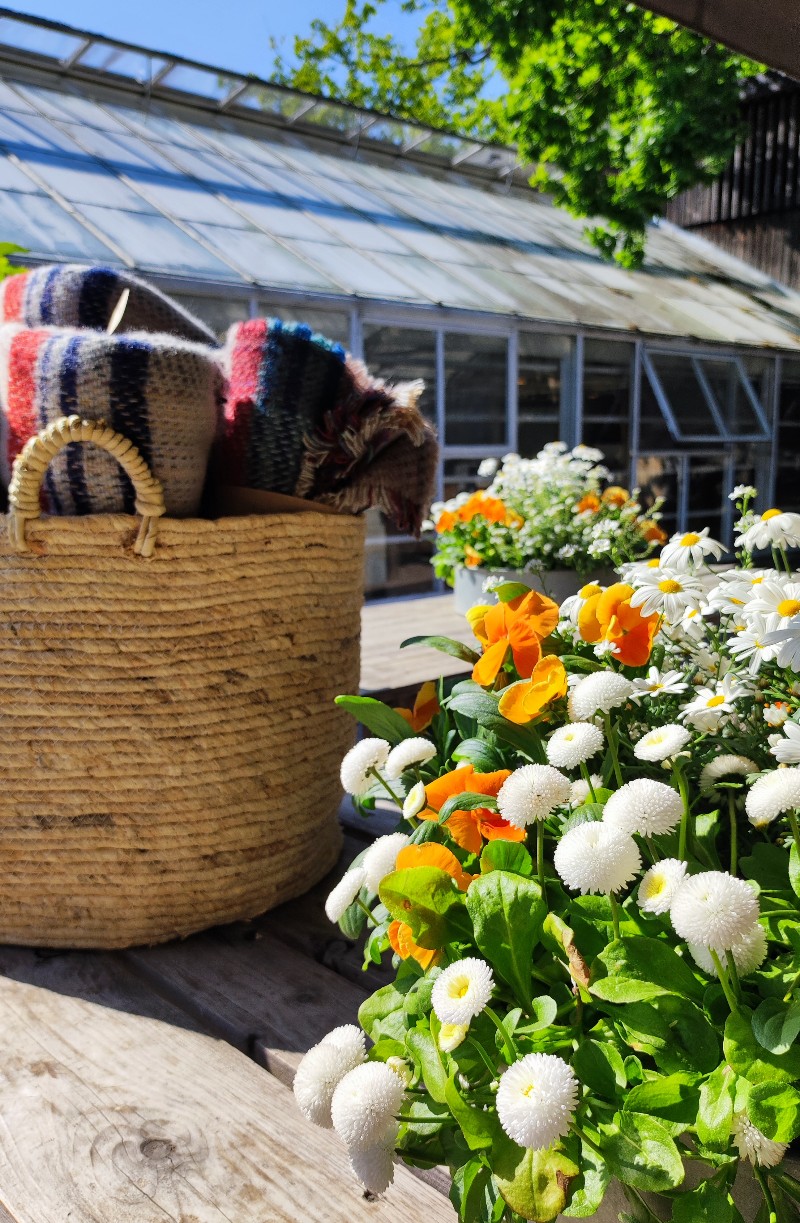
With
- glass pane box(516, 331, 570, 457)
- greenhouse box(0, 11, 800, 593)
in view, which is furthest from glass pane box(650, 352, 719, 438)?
glass pane box(516, 331, 570, 457)

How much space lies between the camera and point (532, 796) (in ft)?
1.50

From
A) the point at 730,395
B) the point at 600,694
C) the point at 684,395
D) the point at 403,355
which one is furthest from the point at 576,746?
the point at 730,395

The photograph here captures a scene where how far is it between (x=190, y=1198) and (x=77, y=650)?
0.42 metres

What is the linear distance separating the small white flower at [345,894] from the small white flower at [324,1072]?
0.11 meters

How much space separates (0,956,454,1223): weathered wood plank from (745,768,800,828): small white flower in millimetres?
324

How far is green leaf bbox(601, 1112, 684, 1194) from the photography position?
1.18ft

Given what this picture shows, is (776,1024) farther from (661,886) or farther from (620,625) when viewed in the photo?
(620,625)

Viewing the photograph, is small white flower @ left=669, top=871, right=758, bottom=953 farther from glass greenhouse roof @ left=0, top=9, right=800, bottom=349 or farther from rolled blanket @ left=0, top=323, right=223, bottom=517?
glass greenhouse roof @ left=0, top=9, right=800, bottom=349

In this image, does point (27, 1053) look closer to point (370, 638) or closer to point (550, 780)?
point (550, 780)

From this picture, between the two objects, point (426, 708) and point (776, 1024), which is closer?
point (776, 1024)

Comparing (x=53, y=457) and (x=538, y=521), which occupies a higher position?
(x=53, y=457)

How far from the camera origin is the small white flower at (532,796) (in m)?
0.45

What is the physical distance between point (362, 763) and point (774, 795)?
0.89 ft

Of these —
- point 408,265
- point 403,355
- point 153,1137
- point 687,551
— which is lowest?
point 153,1137
